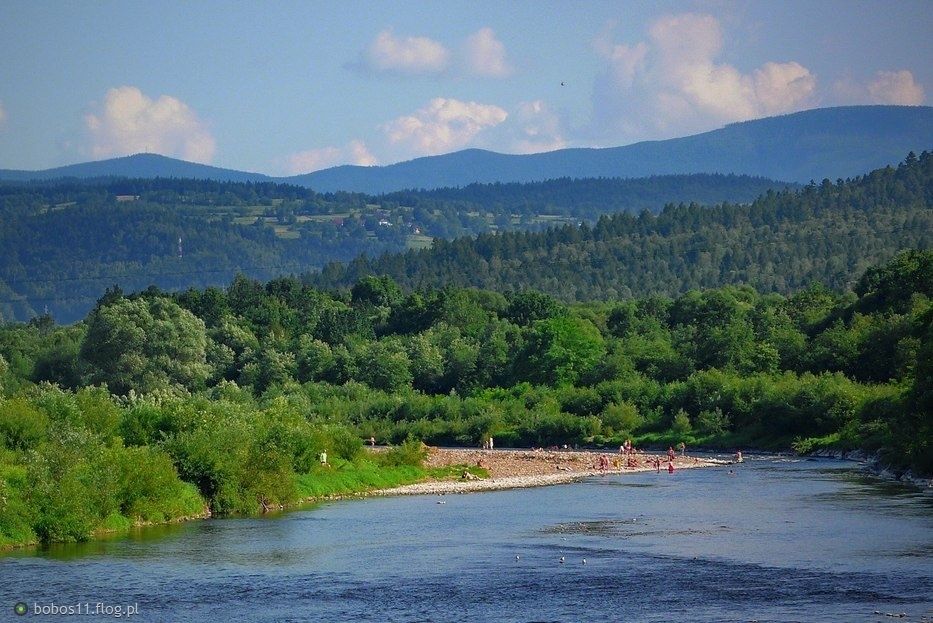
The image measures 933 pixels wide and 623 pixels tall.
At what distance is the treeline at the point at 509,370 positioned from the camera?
3179 inches

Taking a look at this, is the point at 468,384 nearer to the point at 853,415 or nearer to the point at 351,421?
the point at 351,421

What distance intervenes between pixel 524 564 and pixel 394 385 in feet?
286

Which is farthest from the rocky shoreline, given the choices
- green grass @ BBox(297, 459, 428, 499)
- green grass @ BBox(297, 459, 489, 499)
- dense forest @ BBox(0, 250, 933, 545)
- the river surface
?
green grass @ BBox(297, 459, 428, 499)

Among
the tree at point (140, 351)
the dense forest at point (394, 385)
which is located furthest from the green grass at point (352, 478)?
the tree at point (140, 351)

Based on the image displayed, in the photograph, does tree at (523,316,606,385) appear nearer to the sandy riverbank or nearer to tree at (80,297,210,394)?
the sandy riverbank

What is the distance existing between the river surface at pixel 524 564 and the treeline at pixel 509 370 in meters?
9.72

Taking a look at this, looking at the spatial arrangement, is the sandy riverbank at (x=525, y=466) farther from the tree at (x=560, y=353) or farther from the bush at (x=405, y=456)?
the tree at (x=560, y=353)

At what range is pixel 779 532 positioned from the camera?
2216 inches

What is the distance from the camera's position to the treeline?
265ft

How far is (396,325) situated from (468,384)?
98.1 feet

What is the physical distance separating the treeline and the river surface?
9.72 metres

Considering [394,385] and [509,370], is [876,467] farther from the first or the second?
[394,385]

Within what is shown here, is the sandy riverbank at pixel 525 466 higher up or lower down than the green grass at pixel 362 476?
lower down

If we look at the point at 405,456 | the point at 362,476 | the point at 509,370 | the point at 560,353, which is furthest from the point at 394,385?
the point at 362,476
